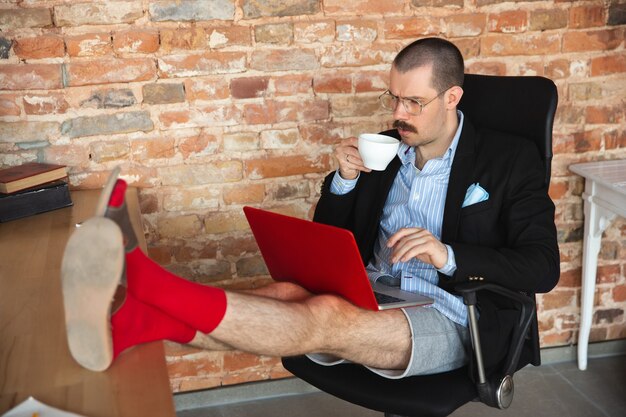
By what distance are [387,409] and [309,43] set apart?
1292mm

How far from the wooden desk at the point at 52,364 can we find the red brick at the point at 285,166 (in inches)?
36.0

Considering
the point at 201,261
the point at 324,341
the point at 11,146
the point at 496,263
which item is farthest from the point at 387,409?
the point at 11,146

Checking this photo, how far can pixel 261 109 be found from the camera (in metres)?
2.62

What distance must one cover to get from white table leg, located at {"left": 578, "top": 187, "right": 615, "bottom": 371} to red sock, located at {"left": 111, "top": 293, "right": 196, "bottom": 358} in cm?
178

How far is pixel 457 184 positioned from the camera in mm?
2107

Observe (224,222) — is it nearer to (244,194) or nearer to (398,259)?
(244,194)

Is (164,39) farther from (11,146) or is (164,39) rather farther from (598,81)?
(598,81)

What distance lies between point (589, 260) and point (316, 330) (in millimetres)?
1472

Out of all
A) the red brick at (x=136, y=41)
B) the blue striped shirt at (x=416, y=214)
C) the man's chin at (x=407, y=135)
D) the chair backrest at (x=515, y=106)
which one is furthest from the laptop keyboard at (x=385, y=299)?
the red brick at (x=136, y=41)

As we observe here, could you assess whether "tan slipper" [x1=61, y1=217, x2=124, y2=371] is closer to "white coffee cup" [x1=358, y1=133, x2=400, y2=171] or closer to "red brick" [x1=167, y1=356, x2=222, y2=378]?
"white coffee cup" [x1=358, y1=133, x2=400, y2=171]

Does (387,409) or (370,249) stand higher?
(370,249)

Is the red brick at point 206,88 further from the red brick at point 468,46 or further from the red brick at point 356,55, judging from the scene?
the red brick at point 468,46

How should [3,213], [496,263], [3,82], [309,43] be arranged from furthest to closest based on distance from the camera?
1. [309,43]
2. [3,82]
3. [3,213]
4. [496,263]

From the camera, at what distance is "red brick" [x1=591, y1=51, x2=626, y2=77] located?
277 centimetres
